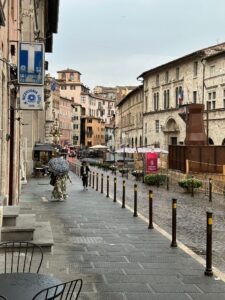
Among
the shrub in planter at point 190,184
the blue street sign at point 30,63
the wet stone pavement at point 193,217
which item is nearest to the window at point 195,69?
the wet stone pavement at point 193,217

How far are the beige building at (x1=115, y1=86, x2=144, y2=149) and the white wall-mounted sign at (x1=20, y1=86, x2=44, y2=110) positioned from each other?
194ft

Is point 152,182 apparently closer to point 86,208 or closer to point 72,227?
point 86,208

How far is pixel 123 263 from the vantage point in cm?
813

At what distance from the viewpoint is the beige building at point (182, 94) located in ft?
159

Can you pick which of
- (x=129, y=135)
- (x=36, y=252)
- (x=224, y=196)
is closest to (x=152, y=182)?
(x=224, y=196)

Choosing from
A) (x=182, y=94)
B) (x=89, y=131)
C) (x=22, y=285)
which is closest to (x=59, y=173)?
(x=22, y=285)

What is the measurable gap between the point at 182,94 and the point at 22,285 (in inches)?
2056

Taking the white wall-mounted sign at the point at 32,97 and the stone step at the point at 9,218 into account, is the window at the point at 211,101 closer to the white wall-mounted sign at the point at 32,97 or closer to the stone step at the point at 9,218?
the white wall-mounted sign at the point at 32,97

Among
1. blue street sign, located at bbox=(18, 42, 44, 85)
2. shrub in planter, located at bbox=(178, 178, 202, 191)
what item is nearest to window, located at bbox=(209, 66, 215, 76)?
shrub in planter, located at bbox=(178, 178, 202, 191)

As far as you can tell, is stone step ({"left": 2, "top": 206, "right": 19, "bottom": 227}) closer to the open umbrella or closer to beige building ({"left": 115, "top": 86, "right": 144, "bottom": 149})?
the open umbrella

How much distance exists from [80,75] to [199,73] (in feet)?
336

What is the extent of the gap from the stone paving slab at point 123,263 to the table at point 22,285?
1888mm

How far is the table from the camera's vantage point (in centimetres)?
398

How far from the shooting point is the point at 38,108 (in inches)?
519
